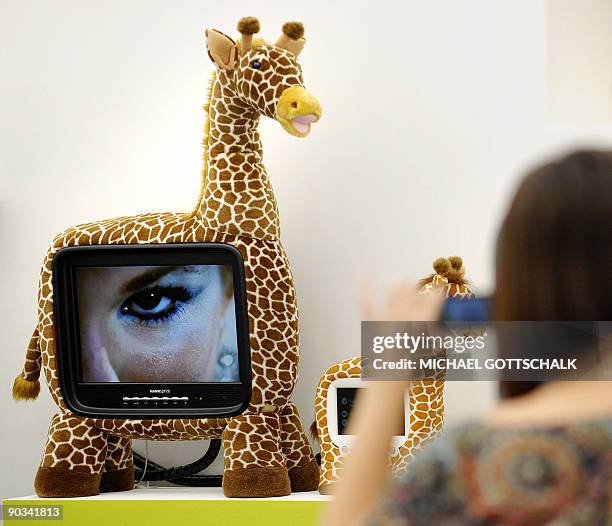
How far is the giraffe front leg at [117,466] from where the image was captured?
7.24ft

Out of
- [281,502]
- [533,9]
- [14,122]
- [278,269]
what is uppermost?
[533,9]

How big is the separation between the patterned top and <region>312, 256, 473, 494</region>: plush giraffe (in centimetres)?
139

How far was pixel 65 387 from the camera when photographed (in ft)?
7.07

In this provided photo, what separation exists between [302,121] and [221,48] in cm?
26

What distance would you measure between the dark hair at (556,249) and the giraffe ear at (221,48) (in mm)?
1531

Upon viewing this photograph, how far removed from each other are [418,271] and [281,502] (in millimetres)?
688

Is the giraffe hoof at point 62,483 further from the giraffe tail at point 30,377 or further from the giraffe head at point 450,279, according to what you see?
the giraffe head at point 450,279

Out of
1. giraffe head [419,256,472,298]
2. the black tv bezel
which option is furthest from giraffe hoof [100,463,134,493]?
giraffe head [419,256,472,298]

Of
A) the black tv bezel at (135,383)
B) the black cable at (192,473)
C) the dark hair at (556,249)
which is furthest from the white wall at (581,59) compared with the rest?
the dark hair at (556,249)

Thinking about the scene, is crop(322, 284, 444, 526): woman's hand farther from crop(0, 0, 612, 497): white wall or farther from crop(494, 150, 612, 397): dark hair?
crop(0, 0, 612, 497): white wall

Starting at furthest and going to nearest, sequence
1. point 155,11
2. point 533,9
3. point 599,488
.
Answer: point 155,11 → point 533,9 → point 599,488

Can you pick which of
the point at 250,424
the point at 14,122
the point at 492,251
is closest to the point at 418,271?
the point at 250,424

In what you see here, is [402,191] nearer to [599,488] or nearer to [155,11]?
[155,11]

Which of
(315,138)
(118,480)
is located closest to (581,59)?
(315,138)
